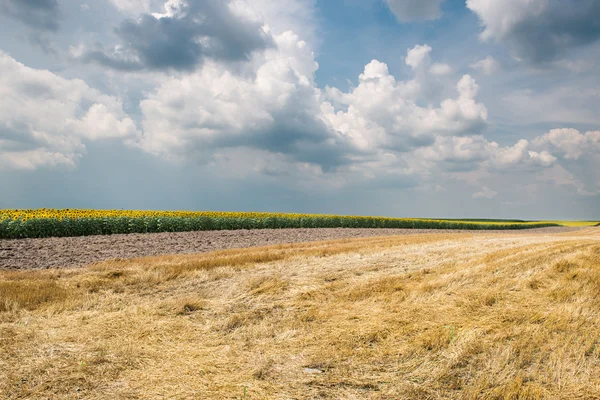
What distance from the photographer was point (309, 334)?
17.2 ft

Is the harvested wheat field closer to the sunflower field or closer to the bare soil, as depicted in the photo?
the bare soil

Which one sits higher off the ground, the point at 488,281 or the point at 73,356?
the point at 488,281

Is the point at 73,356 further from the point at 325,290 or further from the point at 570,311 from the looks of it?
the point at 570,311

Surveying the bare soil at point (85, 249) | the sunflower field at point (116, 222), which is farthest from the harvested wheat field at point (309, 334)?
the sunflower field at point (116, 222)

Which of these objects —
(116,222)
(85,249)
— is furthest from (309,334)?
(116,222)

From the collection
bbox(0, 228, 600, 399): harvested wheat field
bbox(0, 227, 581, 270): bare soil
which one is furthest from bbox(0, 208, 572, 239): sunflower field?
bbox(0, 228, 600, 399): harvested wheat field

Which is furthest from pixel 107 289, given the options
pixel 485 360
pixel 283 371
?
pixel 485 360

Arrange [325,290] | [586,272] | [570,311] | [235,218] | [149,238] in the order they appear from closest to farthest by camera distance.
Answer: [570,311] < [325,290] < [586,272] < [149,238] < [235,218]

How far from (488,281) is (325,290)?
330cm

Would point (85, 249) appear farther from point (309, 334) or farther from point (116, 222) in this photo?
point (309, 334)

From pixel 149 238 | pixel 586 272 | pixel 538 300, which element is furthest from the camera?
pixel 149 238

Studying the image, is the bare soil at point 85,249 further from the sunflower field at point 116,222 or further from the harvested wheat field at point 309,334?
the harvested wheat field at point 309,334

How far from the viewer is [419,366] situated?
4.30 meters

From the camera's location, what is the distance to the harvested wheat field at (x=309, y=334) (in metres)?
3.96
